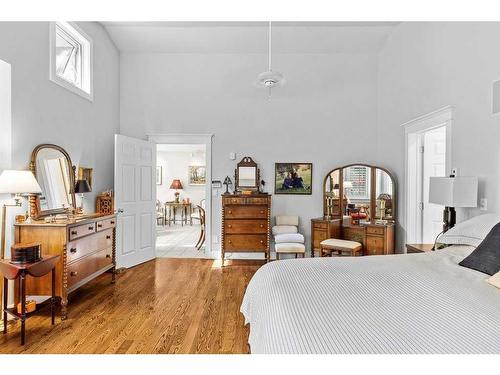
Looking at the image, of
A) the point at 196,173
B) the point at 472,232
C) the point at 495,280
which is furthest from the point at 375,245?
the point at 196,173

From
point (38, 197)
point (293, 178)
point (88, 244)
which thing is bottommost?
point (88, 244)

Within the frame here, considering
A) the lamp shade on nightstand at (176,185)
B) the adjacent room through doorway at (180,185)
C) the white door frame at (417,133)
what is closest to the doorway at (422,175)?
the white door frame at (417,133)

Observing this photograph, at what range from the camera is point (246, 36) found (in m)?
4.66

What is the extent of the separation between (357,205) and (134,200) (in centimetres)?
355

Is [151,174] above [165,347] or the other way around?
above

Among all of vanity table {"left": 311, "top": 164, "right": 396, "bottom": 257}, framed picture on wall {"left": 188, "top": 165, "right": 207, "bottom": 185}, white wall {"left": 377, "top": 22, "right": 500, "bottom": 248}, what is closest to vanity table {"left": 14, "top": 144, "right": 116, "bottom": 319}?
vanity table {"left": 311, "top": 164, "right": 396, "bottom": 257}

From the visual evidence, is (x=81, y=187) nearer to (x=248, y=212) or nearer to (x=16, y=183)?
(x=16, y=183)

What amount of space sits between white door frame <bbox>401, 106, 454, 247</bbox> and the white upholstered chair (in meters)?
1.56

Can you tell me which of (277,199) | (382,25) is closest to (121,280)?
(277,199)

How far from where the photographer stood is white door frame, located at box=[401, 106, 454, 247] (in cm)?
332

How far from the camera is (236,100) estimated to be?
16.7 feet

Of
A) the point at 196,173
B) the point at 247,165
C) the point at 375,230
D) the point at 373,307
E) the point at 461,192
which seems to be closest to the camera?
the point at 373,307
